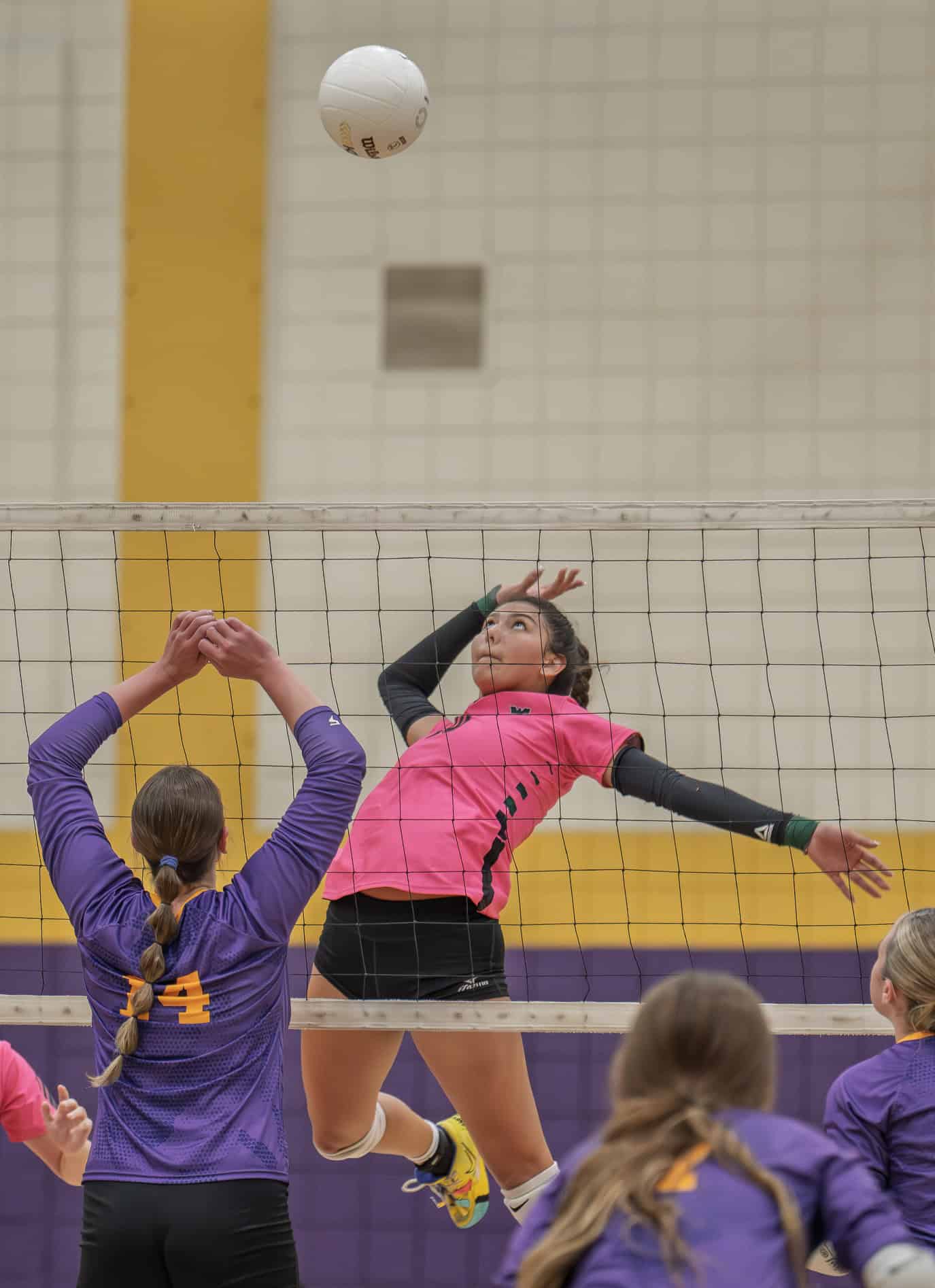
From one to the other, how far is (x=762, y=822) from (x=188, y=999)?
1.51 metres

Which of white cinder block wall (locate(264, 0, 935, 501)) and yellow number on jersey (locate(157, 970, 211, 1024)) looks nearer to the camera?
yellow number on jersey (locate(157, 970, 211, 1024))

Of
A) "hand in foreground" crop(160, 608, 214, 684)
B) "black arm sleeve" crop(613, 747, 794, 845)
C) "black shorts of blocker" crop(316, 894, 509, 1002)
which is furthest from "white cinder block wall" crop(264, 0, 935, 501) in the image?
"hand in foreground" crop(160, 608, 214, 684)

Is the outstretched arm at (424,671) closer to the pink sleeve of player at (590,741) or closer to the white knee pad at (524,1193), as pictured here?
the pink sleeve of player at (590,741)

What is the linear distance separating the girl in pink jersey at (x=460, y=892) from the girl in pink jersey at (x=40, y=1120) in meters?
0.92

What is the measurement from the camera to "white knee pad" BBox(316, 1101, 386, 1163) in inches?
145

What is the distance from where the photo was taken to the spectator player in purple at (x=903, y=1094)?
2.45 m

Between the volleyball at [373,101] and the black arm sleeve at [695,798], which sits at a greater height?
the volleyball at [373,101]

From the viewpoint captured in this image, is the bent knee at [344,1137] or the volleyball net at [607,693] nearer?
the bent knee at [344,1137]

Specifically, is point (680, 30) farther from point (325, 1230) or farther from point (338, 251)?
point (325, 1230)

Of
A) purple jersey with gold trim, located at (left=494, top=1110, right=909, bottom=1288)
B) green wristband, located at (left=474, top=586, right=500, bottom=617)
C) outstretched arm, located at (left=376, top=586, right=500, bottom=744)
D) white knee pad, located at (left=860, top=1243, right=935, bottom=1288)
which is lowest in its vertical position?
white knee pad, located at (left=860, top=1243, right=935, bottom=1288)

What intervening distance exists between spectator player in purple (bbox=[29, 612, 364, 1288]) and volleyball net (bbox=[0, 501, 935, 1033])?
9.49ft

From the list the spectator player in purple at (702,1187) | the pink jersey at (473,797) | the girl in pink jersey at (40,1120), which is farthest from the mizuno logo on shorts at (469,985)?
the spectator player in purple at (702,1187)

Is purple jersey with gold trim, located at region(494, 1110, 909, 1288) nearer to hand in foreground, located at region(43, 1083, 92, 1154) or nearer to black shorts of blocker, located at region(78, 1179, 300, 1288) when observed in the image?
black shorts of blocker, located at region(78, 1179, 300, 1288)

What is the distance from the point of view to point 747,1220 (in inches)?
66.9
